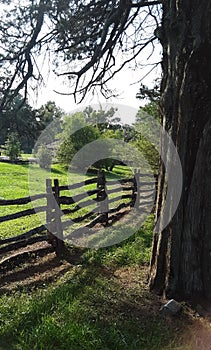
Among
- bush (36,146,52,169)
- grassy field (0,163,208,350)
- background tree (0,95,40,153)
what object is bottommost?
grassy field (0,163,208,350)

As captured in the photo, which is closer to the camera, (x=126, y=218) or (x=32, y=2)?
(x=32, y=2)

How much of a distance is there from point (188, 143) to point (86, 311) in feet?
7.52

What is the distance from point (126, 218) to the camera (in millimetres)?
9875

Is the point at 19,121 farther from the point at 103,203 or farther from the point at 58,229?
the point at 103,203

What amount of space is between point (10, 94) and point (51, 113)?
1.06 meters

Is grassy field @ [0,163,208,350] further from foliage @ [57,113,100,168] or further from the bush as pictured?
the bush

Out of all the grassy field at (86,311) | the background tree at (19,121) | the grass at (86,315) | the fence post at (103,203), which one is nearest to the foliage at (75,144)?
the fence post at (103,203)

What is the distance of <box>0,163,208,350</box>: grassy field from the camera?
341 cm

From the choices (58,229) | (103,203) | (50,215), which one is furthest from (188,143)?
(103,203)

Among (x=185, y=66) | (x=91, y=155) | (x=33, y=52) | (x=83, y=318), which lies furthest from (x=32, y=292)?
(x=91, y=155)

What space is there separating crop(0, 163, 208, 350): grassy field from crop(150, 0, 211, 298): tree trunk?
0.49m

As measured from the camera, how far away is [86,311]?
394 centimetres

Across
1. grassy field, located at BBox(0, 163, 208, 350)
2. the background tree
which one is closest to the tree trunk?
grassy field, located at BBox(0, 163, 208, 350)

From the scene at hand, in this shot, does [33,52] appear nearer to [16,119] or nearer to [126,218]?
[16,119]
